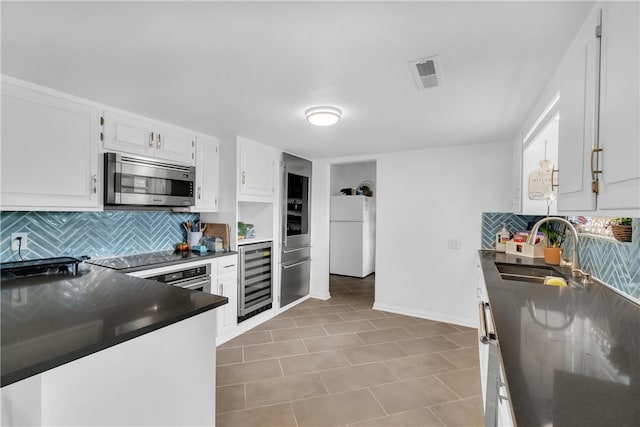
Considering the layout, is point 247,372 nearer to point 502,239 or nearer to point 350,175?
point 502,239

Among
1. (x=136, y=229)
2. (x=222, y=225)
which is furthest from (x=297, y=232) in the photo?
(x=136, y=229)

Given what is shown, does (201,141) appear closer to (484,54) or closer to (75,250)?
(75,250)

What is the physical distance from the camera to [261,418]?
185 cm

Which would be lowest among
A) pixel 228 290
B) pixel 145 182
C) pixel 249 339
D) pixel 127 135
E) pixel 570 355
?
pixel 249 339

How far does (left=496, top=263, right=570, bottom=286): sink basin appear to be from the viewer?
6.98 ft

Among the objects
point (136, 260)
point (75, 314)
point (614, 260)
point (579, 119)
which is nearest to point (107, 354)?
point (75, 314)

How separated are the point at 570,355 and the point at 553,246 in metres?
2.17

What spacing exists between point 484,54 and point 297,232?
306cm

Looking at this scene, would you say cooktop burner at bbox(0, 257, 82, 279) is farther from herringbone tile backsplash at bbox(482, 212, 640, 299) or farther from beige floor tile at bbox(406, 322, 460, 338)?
herringbone tile backsplash at bbox(482, 212, 640, 299)

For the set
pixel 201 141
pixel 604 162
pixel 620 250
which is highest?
pixel 201 141

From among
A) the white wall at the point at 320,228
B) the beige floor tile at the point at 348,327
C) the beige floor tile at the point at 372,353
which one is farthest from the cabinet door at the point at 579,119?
the white wall at the point at 320,228

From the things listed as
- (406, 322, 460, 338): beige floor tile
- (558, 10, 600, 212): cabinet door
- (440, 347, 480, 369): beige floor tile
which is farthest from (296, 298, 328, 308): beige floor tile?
(558, 10, 600, 212): cabinet door

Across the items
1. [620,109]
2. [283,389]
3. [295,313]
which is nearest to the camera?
[620,109]

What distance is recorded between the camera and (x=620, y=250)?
1.54 metres
